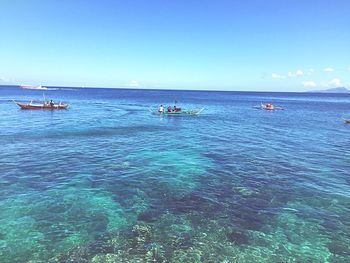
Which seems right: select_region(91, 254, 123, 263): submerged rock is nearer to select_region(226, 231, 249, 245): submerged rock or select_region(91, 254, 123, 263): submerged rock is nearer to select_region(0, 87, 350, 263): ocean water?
select_region(0, 87, 350, 263): ocean water

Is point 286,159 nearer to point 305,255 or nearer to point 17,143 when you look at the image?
point 305,255

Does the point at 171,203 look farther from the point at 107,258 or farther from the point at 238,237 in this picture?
the point at 107,258

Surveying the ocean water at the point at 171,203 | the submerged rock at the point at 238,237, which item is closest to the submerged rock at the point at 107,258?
the ocean water at the point at 171,203

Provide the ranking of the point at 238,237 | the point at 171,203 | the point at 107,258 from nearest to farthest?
the point at 107,258
the point at 238,237
the point at 171,203

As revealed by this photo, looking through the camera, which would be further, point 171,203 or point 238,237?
point 171,203

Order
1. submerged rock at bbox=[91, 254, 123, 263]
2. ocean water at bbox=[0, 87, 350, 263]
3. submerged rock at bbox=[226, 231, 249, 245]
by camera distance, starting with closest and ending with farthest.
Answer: submerged rock at bbox=[91, 254, 123, 263] → ocean water at bbox=[0, 87, 350, 263] → submerged rock at bbox=[226, 231, 249, 245]

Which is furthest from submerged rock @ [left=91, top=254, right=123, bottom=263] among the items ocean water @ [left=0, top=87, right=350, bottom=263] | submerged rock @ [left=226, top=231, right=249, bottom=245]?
submerged rock @ [left=226, top=231, right=249, bottom=245]

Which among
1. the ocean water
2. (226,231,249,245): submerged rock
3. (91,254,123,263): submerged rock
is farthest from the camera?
(226,231,249,245): submerged rock

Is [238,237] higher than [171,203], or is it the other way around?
[171,203]

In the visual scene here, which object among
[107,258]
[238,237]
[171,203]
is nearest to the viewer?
[107,258]

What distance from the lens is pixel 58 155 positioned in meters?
28.5

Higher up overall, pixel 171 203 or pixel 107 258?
pixel 171 203

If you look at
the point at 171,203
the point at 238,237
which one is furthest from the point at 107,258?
the point at 238,237

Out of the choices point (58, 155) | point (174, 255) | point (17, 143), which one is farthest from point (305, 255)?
point (17, 143)
